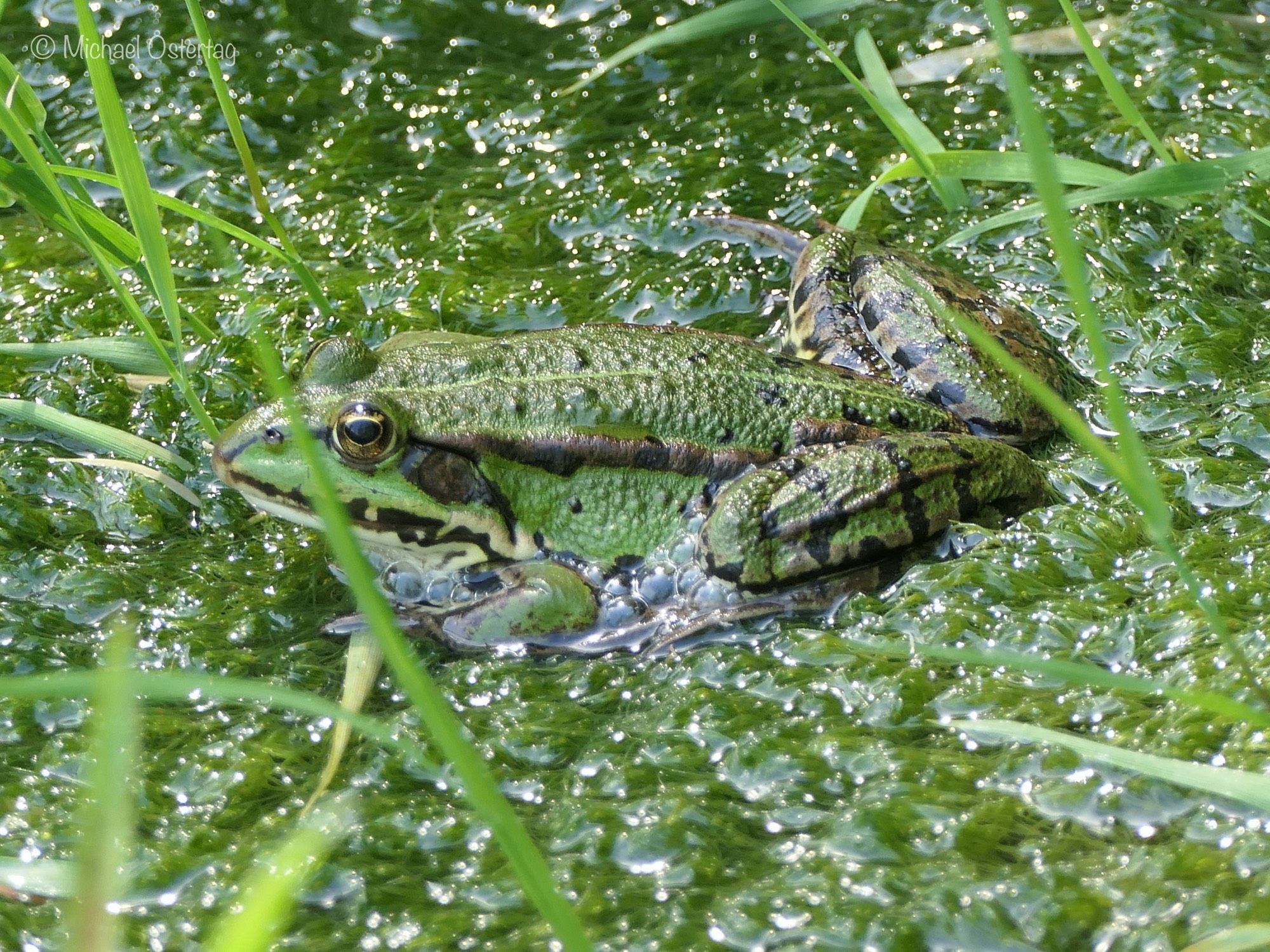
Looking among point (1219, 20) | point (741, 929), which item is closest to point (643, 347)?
point (741, 929)

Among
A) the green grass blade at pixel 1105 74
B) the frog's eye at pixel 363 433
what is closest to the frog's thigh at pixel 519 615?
the frog's eye at pixel 363 433

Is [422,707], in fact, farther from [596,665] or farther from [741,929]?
[596,665]

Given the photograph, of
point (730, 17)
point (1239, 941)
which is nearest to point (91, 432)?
point (730, 17)

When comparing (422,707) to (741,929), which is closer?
(422,707)

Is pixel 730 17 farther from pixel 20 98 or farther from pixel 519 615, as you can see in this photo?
pixel 20 98

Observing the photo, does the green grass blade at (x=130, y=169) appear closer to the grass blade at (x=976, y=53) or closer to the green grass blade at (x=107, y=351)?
the green grass blade at (x=107, y=351)

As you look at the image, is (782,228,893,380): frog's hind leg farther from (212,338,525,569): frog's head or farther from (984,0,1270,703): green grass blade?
(984,0,1270,703): green grass blade
